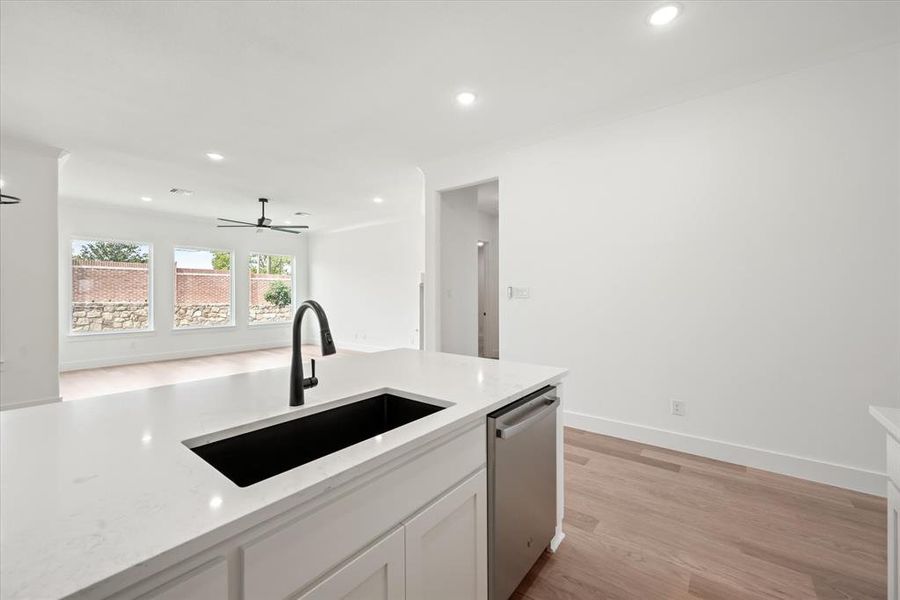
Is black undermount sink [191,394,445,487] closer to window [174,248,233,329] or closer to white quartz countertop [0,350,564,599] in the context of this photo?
white quartz countertop [0,350,564,599]

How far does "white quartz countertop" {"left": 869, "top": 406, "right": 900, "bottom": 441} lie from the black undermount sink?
48.0 inches

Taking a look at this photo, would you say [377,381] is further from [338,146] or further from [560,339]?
[338,146]

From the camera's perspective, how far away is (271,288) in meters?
8.80

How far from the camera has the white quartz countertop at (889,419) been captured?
0.97 metres

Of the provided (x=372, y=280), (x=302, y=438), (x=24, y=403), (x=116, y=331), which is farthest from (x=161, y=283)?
(x=302, y=438)

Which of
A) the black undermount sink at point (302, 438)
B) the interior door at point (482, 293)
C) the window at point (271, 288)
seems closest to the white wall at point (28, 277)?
the window at point (271, 288)

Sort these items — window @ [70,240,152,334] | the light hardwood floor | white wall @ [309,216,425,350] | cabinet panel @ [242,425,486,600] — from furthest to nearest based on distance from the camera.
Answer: white wall @ [309,216,425,350], window @ [70,240,152,334], the light hardwood floor, cabinet panel @ [242,425,486,600]

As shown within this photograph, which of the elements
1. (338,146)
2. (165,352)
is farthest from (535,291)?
(165,352)

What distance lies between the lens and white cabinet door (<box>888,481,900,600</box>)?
1.02 metres

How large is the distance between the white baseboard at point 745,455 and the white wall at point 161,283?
7323 mm

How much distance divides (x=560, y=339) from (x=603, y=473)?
4.04 ft

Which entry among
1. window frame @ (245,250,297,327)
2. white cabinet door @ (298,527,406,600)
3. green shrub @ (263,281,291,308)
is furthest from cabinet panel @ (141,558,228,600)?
green shrub @ (263,281,291,308)

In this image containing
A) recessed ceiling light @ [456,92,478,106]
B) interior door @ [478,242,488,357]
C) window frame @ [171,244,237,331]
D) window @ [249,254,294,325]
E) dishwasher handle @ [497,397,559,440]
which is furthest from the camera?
window @ [249,254,294,325]

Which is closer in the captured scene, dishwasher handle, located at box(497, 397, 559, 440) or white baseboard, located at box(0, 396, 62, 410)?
dishwasher handle, located at box(497, 397, 559, 440)
